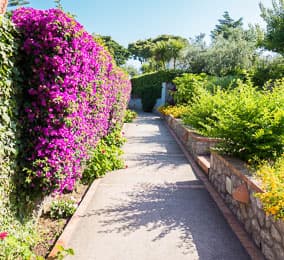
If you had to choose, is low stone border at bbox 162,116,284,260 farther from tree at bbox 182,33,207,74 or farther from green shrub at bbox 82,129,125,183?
tree at bbox 182,33,207,74

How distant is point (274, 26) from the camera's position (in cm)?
1143

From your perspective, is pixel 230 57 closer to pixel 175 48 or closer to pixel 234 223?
→ pixel 175 48

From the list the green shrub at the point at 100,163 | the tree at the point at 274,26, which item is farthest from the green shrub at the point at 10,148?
the tree at the point at 274,26

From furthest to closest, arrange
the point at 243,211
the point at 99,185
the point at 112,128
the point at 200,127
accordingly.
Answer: the point at 112,128
the point at 200,127
the point at 99,185
the point at 243,211

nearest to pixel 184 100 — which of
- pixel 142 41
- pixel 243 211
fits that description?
pixel 243 211

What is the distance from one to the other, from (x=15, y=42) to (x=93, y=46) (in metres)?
1.51

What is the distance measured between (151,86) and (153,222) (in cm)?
1813

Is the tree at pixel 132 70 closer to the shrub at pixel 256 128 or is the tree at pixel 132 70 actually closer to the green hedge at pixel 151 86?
the green hedge at pixel 151 86

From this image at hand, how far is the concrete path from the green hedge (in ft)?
50.4

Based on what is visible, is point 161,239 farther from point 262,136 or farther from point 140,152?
point 140,152

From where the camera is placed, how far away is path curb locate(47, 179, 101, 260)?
9.42ft

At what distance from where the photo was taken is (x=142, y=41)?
162 ft

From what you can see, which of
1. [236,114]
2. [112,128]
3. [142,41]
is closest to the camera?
[236,114]

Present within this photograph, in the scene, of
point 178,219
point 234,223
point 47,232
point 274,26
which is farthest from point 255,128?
point 274,26
